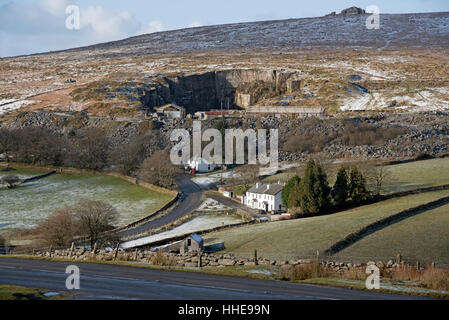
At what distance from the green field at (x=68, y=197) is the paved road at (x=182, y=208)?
2.73 metres

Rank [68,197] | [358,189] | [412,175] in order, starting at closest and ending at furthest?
[358,189]
[412,175]
[68,197]

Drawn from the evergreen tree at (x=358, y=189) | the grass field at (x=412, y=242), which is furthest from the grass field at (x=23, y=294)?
the evergreen tree at (x=358, y=189)

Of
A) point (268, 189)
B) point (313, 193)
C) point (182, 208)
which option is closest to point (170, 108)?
point (182, 208)

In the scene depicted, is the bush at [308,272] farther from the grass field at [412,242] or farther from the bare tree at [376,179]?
the bare tree at [376,179]

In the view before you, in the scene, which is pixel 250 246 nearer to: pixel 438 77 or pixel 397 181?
pixel 397 181

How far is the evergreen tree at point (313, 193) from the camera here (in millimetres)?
51625

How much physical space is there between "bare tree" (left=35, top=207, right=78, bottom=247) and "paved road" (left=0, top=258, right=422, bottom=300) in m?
17.9

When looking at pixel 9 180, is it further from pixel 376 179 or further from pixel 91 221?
pixel 376 179

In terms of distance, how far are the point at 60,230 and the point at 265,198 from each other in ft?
86.6

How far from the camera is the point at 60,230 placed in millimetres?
40594

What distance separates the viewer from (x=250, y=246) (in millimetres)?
37750

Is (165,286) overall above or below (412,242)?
above

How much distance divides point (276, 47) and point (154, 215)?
138 m
